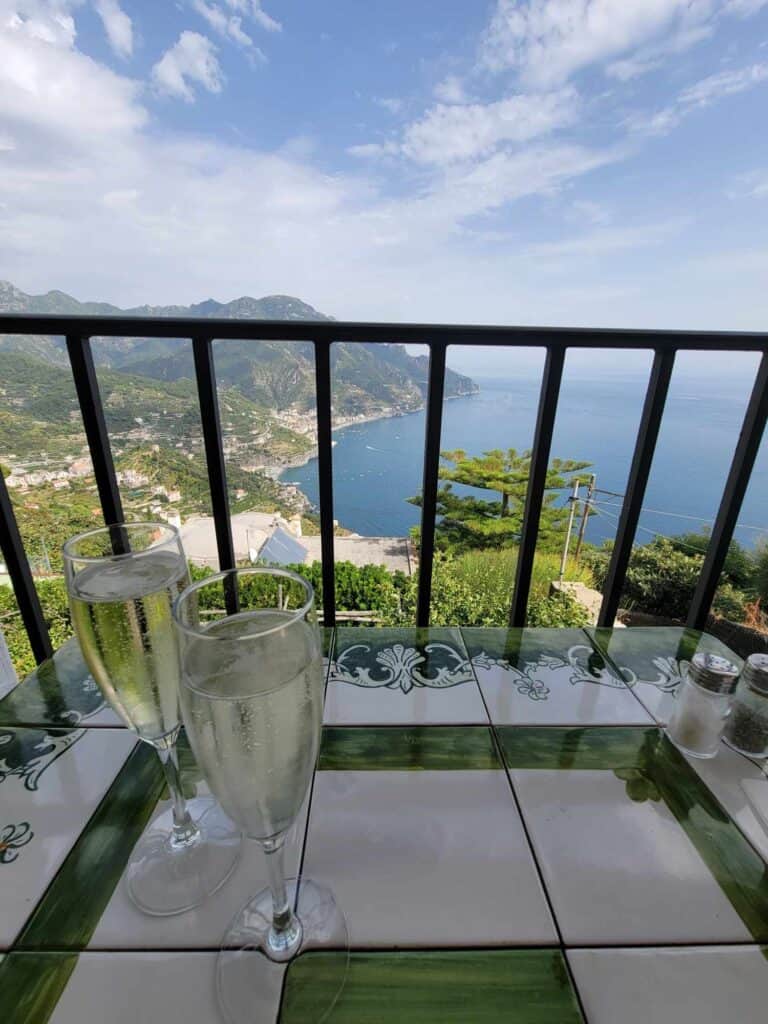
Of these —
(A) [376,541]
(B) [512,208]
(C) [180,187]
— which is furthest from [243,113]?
(A) [376,541]

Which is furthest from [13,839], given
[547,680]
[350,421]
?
[350,421]

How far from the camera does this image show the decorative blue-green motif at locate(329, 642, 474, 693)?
0.85 metres

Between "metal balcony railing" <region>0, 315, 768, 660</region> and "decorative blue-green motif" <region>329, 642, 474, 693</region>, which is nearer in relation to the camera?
"decorative blue-green motif" <region>329, 642, 474, 693</region>

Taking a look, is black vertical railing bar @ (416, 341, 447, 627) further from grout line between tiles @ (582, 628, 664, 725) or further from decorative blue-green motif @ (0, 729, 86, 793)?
decorative blue-green motif @ (0, 729, 86, 793)

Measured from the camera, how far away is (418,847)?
54 centimetres

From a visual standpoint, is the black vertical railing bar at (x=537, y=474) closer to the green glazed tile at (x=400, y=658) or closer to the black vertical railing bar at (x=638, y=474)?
the black vertical railing bar at (x=638, y=474)

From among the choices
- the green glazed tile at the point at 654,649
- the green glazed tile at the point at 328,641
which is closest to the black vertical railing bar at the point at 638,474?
the green glazed tile at the point at 654,649

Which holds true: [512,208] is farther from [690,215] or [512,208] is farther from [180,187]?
[180,187]

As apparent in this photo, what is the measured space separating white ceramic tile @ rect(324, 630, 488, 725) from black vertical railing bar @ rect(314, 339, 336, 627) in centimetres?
33

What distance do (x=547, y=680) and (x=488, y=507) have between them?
1267cm

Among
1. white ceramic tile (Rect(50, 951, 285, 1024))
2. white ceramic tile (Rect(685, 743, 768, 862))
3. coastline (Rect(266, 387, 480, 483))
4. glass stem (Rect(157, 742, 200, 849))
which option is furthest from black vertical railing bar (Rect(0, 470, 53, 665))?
coastline (Rect(266, 387, 480, 483))

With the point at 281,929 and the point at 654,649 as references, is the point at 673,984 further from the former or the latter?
the point at 654,649

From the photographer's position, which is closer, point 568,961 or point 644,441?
point 568,961

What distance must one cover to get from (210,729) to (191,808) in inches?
14.5
